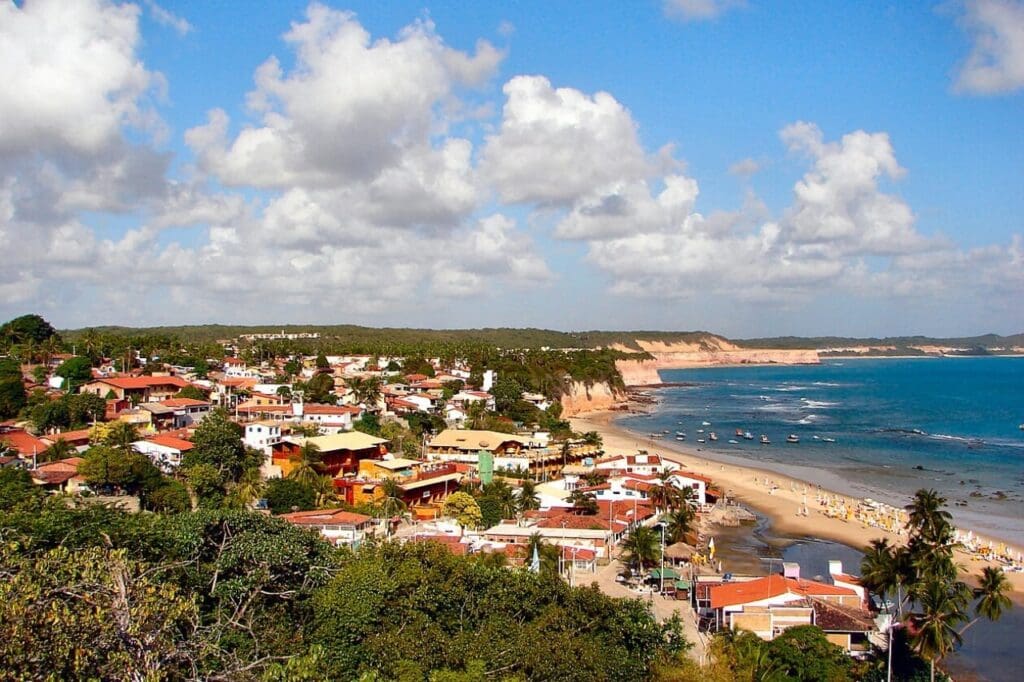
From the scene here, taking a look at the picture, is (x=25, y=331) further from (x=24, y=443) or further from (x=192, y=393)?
(x=24, y=443)

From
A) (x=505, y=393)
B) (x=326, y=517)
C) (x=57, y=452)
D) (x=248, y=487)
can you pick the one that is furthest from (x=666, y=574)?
(x=505, y=393)

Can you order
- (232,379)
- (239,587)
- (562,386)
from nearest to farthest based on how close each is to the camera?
(239,587) < (232,379) < (562,386)

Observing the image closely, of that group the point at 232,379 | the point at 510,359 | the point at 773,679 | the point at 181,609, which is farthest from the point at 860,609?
the point at 510,359

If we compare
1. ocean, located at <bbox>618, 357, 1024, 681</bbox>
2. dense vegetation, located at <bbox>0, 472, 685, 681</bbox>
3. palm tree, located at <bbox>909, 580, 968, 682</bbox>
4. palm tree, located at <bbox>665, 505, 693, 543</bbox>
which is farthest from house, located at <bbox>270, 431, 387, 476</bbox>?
palm tree, located at <bbox>909, 580, 968, 682</bbox>

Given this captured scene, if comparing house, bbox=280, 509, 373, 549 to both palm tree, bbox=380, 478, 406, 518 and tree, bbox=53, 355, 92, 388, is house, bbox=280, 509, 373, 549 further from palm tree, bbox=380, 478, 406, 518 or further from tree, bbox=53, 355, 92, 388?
tree, bbox=53, 355, 92, 388

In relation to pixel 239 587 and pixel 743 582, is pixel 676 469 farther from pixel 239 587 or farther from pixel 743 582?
pixel 239 587

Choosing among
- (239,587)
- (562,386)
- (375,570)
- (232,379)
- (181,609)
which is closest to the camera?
(181,609)
